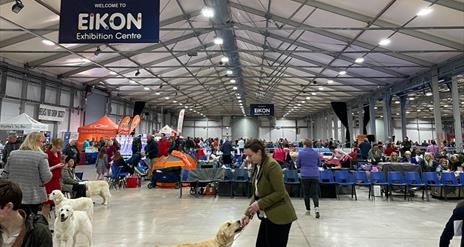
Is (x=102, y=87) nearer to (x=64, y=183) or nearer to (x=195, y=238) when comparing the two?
(x=64, y=183)

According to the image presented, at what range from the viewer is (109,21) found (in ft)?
15.7

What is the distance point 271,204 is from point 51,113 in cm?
1580

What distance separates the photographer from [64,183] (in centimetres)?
590

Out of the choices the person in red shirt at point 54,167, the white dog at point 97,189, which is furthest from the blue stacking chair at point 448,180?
the person in red shirt at point 54,167

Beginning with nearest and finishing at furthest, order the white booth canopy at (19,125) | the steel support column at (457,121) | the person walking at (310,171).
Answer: the person walking at (310,171)
the white booth canopy at (19,125)
the steel support column at (457,121)

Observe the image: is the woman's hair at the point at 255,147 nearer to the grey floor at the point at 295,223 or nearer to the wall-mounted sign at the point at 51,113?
the grey floor at the point at 295,223

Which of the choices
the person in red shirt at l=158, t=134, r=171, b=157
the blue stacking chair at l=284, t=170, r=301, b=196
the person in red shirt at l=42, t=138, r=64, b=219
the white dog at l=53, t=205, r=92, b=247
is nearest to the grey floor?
the blue stacking chair at l=284, t=170, r=301, b=196

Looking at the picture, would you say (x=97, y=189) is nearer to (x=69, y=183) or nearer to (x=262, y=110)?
(x=69, y=183)

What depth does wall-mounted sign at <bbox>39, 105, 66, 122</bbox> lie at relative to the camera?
14.6 m

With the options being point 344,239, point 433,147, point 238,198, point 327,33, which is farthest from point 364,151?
point 344,239

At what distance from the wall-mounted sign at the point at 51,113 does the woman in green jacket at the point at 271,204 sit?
599 inches

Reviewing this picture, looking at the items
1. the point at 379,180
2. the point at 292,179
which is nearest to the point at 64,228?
the point at 292,179

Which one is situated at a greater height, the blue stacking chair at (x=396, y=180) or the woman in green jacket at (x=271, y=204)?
the woman in green jacket at (x=271, y=204)

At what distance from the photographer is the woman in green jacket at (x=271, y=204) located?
2.23 m
